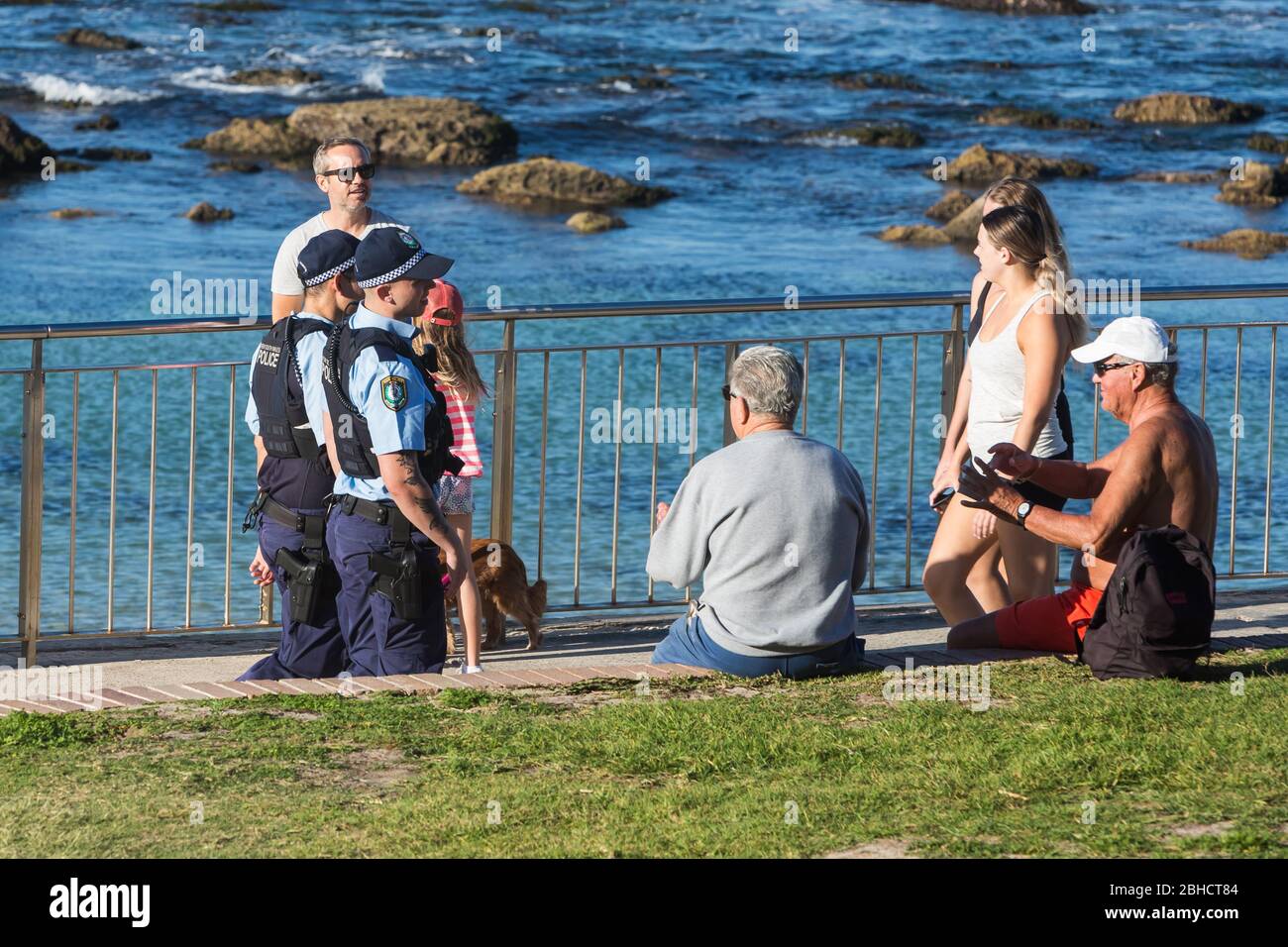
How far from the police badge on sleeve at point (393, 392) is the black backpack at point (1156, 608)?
214 cm

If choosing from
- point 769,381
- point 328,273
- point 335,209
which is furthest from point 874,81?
point 769,381

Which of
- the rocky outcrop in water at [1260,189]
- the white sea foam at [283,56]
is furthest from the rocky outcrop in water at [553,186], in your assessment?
the white sea foam at [283,56]

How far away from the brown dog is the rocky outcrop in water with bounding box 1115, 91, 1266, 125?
32.9m

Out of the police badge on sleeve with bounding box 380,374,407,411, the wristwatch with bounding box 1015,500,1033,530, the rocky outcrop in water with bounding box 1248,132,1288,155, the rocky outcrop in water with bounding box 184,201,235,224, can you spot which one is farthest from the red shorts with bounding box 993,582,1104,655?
the rocky outcrop in water with bounding box 1248,132,1288,155

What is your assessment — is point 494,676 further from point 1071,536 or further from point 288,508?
point 1071,536

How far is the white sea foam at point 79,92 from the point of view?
3600 centimetres

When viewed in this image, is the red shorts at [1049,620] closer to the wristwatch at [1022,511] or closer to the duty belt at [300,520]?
the wristwatch at [1022,511]

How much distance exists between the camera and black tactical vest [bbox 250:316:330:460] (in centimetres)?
578

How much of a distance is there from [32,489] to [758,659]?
9.49 feet

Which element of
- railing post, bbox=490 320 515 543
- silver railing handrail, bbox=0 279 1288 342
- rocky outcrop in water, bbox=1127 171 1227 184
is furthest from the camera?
rocky outcrop in water, bbox=1127 171 1227 184

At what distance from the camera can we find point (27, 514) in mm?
7102

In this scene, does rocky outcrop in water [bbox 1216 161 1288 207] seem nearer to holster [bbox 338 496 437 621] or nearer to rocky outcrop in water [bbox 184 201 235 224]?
rocky outcrop in water [bbox 184 201 235 224]
